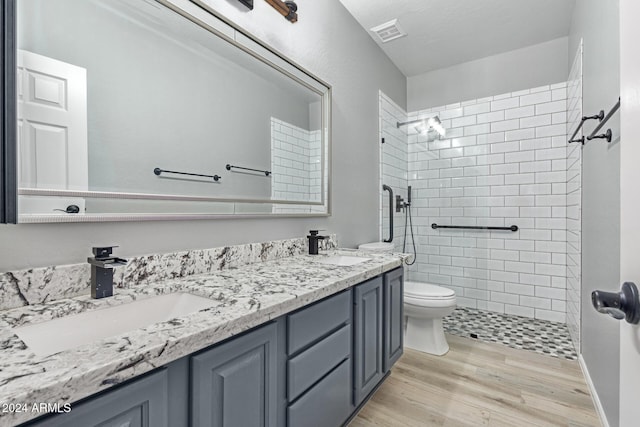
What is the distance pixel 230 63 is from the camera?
156 cm

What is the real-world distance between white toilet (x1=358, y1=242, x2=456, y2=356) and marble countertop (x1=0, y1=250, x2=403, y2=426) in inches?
41.7

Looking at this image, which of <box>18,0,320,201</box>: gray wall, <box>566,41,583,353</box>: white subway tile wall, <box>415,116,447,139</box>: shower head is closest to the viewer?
<box>18,0,320,201</box>: gray wall

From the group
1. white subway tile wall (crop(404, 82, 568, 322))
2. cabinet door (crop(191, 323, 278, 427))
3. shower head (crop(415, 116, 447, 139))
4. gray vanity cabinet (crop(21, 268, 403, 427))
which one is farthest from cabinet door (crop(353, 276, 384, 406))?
shower head (crop(415, 116, 447, 139))

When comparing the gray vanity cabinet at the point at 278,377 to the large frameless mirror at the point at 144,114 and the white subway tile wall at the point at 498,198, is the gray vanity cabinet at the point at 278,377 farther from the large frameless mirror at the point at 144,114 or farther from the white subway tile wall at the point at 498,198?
the white subway tile wall at the point at 498,198

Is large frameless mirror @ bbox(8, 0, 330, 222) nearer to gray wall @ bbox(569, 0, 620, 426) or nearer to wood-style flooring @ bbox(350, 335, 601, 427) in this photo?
wood-style flooring @ bbox(350, 335, 601, 427)

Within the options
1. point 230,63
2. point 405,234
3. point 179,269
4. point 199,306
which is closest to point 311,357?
point 199,306

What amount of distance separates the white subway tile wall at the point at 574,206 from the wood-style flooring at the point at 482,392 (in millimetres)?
460

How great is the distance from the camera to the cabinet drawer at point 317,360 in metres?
1.09

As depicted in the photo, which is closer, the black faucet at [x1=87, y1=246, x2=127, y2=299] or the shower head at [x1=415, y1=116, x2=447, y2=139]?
the black faucet at [x1=87, y1=246, x2=127, y2=299]

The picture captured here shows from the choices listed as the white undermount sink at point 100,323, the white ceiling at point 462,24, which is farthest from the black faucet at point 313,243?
the white ceiling at point 462,24

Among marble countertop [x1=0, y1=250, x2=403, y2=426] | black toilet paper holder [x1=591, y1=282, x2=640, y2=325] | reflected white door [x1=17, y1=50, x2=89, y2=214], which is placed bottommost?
marble countertop [x1=0, y1=250, x2=403, y2=426]

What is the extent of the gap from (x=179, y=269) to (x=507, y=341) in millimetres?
2596

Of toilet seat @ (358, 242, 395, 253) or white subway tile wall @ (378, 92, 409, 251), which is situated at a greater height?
white subway tile wall @ (378, 92, 409, 251)

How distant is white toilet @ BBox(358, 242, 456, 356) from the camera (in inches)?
89.6
